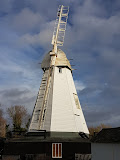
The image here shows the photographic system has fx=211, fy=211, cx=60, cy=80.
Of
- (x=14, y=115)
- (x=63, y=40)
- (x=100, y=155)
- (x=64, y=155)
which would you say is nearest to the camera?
(x=100, y=155)

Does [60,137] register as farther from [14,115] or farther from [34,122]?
[14,115]

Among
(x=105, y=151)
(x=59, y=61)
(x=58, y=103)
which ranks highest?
(x=59, y=61)

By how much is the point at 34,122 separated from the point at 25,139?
2.02m

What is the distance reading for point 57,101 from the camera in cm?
2145

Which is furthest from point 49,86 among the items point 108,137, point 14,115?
point 14,115

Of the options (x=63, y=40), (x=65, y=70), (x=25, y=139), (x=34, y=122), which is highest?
(x=63, y=40)

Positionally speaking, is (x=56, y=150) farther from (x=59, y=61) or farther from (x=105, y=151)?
(x=59, y=61)

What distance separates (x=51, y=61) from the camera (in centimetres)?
2347

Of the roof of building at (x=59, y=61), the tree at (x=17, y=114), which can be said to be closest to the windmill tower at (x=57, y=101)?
the roof of building at (x=59, y=61)

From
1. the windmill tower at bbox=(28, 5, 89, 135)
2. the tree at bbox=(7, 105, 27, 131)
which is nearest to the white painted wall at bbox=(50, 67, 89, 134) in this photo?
the windmill tower at bbox=(28, 5, 89, 135)

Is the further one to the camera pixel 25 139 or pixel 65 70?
pixel 65 70

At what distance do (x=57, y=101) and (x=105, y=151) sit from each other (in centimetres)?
778

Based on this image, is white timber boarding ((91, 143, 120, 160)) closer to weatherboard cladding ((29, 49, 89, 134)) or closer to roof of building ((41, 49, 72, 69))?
weatherboard cladding ((29, 49, 89, 134))

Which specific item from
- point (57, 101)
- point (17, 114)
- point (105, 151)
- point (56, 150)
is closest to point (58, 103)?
point (57, 101)
